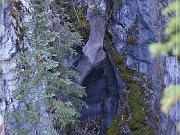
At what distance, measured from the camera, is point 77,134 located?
8.38 meters

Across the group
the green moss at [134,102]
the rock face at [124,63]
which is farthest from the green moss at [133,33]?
the green moss at [134,102]

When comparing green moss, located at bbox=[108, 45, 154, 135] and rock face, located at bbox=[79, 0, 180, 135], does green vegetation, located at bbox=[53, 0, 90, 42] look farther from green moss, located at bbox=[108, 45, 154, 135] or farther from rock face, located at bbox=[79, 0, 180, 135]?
green moss, located at bbox=[108, 45, 154, 135]

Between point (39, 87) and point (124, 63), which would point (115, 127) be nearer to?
point (124, 63)

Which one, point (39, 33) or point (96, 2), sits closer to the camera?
point (39, 33)

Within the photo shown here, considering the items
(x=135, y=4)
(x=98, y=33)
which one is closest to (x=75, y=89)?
(x=98, y=33)

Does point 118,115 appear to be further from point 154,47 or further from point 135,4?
point 154,47

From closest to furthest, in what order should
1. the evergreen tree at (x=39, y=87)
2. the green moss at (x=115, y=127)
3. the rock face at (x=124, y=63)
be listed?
the evergreen tree at (x=39, y=87), the rock face at (x=124, y=63), the green moss at (x=115, y=127)

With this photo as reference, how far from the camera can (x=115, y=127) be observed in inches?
297

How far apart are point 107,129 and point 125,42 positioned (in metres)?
1.96

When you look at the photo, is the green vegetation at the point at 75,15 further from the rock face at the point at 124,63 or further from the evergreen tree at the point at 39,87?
the evergreen tree at the point at 39,87

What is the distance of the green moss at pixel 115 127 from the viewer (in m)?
7.47

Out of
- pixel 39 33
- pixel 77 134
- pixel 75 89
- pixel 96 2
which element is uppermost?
pixel 96 2

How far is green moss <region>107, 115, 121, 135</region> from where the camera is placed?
24.5ft

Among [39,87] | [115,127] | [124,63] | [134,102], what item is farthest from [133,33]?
[39,87]
